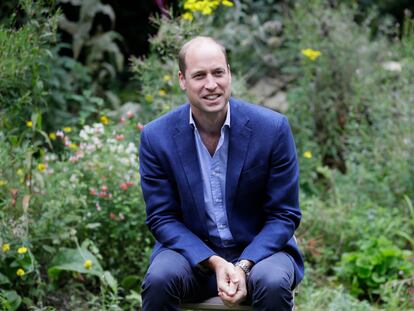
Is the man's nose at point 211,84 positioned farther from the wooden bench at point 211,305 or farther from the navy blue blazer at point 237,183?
the wooden bench at point 211,305

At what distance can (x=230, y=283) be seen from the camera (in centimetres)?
298

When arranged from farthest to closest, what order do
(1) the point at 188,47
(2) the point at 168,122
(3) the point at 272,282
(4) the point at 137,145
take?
(4) the point at 137,145 → (2) the point at 168,122 → (1) the point at 188,47 → (3) the point at 272,282

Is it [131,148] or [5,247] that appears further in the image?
[131,148]

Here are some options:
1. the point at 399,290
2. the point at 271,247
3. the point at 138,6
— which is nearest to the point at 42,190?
the point at 271,247

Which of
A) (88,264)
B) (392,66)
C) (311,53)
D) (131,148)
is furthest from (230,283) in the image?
(392,66)

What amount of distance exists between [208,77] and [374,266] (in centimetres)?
188

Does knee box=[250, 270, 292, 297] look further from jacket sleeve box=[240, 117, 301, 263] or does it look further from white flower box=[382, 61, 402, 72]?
white flower box=[382, 61, 402, 72]

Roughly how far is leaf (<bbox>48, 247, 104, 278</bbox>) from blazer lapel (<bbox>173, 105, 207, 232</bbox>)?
1.00m

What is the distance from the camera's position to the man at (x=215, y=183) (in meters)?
3.10

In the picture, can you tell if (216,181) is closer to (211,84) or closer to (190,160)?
(190,160)

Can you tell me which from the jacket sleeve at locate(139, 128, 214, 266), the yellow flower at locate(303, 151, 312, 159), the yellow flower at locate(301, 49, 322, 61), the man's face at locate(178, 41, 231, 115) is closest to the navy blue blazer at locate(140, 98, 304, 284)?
the jacket sleeve at locate(139, 128, 214, 266)

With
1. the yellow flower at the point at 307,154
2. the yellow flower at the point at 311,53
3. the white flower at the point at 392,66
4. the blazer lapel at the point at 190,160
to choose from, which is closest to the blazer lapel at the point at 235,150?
the blazer lapel at the point at 190,160

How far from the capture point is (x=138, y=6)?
7219 millimetres

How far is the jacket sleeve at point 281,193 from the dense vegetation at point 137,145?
1077mm
